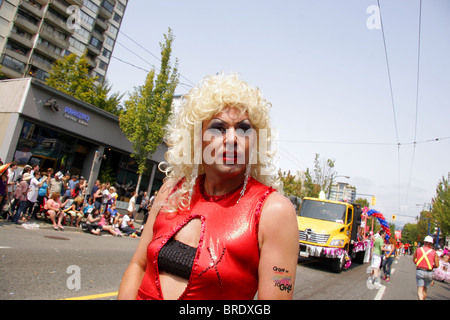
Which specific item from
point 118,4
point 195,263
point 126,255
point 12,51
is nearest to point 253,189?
point 195,263

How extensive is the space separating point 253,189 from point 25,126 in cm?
1843

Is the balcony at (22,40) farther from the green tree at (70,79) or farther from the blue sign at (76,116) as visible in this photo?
the blue sign at (76,116)

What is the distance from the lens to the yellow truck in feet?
38.3

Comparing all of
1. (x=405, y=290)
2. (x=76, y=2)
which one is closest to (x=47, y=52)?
(x=76, y=2)

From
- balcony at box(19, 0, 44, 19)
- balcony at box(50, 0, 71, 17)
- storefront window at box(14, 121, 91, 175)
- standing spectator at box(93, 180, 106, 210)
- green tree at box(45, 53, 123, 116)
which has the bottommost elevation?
standing spectator at box(93, 180, 106, 210)

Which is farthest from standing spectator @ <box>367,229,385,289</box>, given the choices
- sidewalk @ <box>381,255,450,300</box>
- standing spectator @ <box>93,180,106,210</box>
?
standing spectator @ <box>93,180,106,210</box>

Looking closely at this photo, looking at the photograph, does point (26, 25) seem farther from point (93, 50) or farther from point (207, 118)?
point (207, 118)

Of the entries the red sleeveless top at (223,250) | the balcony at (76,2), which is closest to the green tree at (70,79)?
the balcony at (76,2)

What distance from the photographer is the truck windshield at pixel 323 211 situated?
1302 cm

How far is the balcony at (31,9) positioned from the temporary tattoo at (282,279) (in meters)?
49.1

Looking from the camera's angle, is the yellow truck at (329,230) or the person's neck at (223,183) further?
the yellow truck at (329,230)

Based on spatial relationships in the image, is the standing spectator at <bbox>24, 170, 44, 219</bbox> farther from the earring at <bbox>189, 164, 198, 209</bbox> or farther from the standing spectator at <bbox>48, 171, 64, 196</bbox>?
the earring at <bbox>189, 164, 198, 209</bbox>

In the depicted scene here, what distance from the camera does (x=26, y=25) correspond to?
128ft

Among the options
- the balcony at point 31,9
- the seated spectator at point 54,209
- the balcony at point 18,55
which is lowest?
the seated spectator at point 54,209
